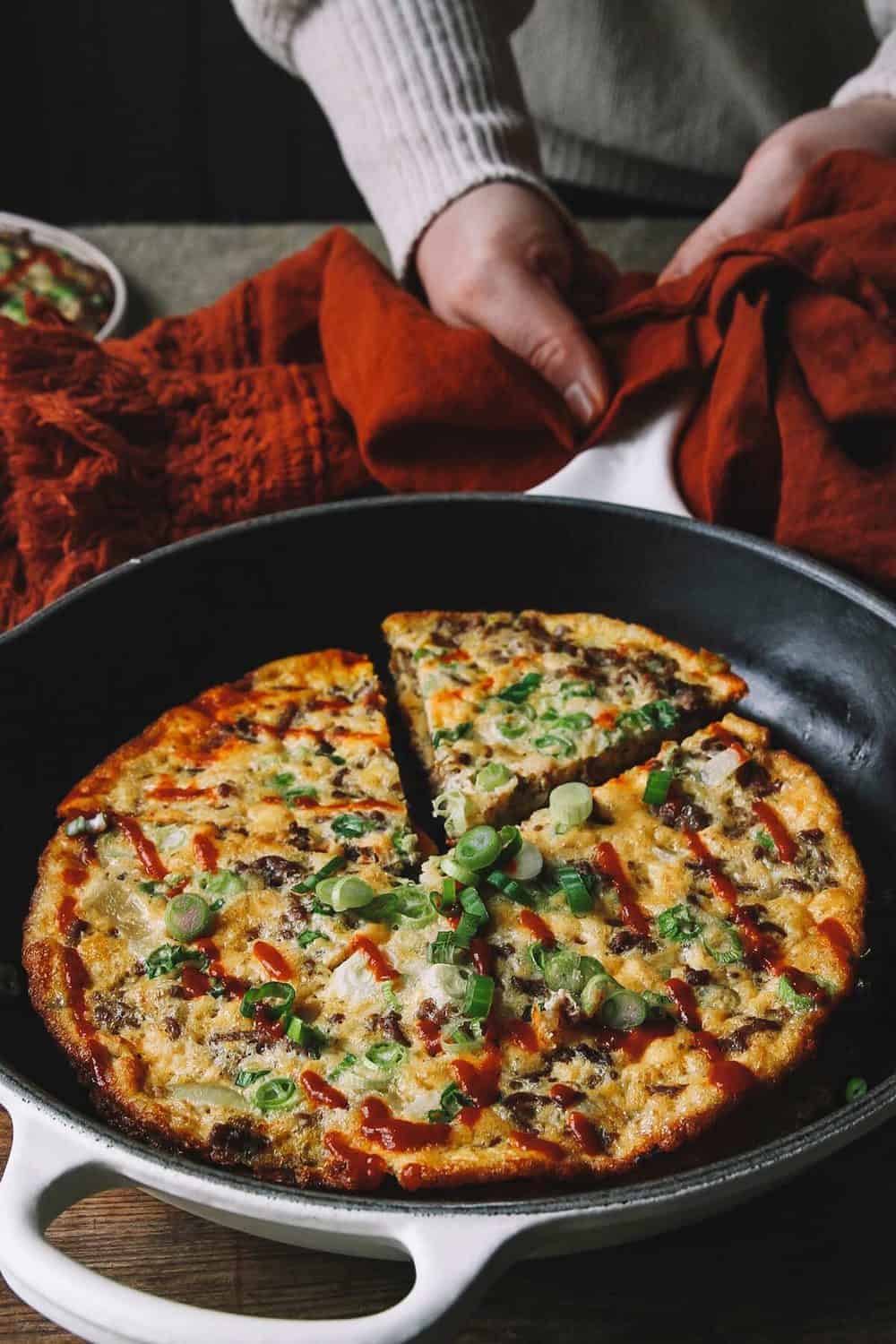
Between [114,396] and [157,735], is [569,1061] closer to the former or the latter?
[157,735]

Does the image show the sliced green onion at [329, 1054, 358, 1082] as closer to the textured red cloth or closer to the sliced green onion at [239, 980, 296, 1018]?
the sliced green onion at [239, 980, 296, 1018]

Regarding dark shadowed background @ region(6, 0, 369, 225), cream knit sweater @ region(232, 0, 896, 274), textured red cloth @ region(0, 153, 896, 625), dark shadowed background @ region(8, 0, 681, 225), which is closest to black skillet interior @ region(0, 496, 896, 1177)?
textured red cloth @ region(0, 153, 896, 625)

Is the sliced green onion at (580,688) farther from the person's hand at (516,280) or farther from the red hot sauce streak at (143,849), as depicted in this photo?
the red hot sauce streak at (143,849)

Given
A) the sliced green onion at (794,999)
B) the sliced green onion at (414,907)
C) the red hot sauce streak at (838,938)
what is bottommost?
the red hot sauce streak at (838,938)

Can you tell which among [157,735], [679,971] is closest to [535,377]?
[157,735]

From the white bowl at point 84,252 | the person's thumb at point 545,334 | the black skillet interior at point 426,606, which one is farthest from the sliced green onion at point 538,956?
the white bowl at point 84,252

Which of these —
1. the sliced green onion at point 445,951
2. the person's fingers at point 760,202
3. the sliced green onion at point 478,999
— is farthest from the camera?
the person's fingers at point 760,202

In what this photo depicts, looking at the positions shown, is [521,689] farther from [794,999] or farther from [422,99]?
[422,99]
